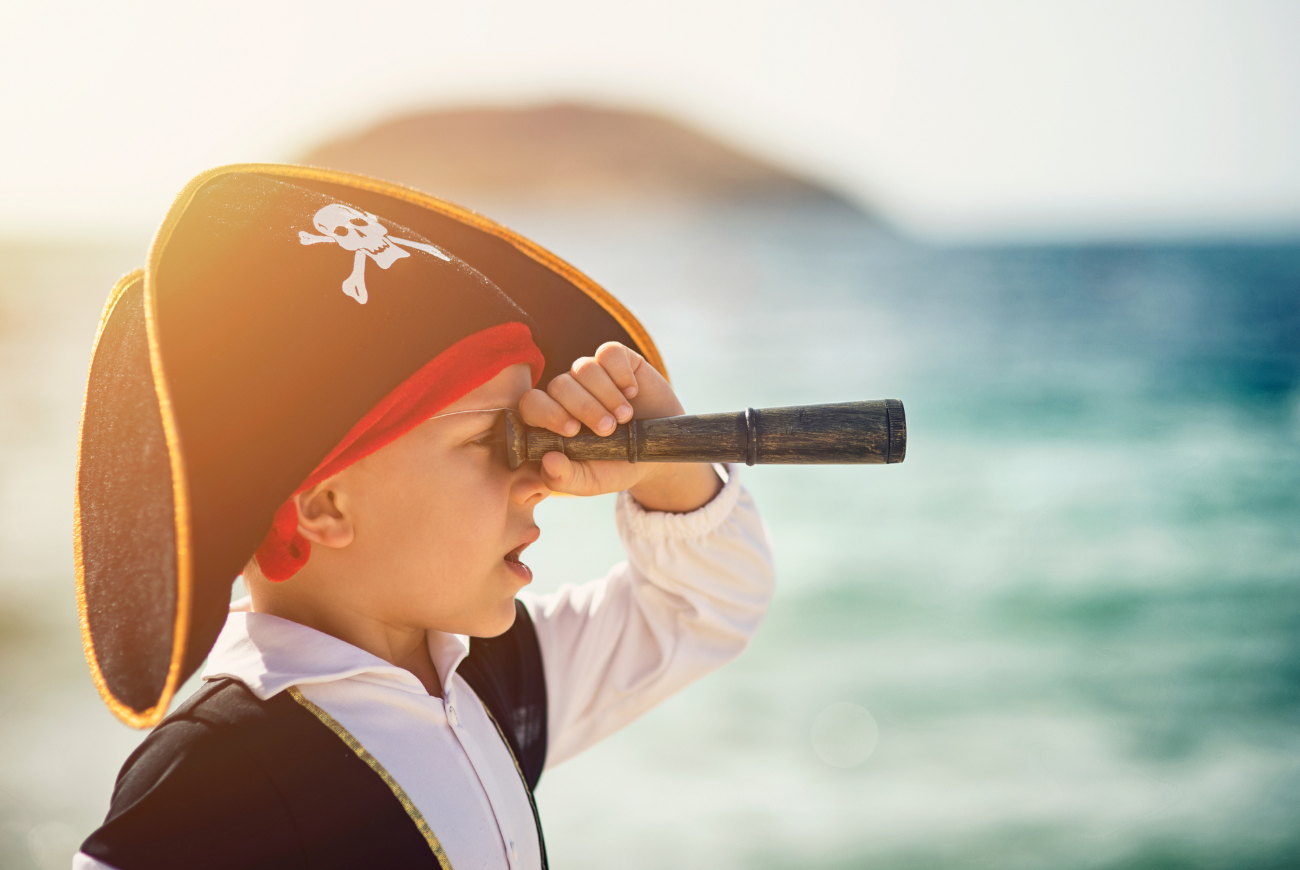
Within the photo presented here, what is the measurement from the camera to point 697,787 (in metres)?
4.25

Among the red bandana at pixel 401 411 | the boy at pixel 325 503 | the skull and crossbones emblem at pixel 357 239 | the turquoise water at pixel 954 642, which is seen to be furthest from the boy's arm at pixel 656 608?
the turquoise water at pixel 954 642

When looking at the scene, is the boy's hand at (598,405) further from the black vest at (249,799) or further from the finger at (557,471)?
the black vest at (249,799)

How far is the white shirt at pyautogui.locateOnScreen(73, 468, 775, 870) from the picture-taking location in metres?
1.15

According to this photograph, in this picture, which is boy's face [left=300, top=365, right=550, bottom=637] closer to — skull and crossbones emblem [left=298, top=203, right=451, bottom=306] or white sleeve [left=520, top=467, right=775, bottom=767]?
skull and crossbones emblem [left=298, top=203, right=451, bottom=306]

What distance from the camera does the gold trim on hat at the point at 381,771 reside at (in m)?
1.09

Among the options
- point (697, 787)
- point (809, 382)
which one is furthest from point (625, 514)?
point (809, 382)

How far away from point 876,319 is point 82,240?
32074 millimetres

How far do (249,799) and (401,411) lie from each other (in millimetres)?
436

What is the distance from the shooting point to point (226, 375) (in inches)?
36.9

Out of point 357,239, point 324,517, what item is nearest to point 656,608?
point 324,517

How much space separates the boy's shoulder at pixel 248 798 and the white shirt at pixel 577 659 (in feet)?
0.18

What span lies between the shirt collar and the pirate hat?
0.16m

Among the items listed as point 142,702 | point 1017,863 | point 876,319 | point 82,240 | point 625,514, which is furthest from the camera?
point 82,240

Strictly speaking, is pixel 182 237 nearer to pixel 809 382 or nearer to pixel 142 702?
pixel 142 702
